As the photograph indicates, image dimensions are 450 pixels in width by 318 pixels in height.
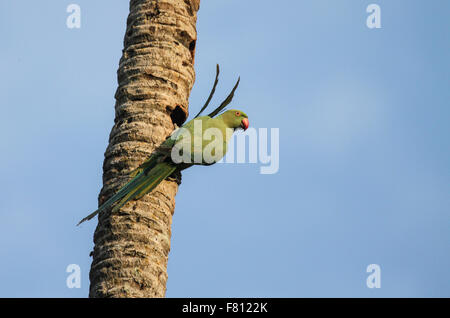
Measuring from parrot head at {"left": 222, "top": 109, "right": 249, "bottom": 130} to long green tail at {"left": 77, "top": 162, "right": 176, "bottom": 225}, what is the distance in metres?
1.23

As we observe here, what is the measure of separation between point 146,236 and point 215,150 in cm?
111

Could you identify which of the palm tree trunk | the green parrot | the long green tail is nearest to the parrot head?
the green parrot

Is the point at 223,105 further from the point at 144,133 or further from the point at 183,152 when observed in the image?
the point at 144,133

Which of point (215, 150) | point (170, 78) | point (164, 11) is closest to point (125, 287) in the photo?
point (215, 150)

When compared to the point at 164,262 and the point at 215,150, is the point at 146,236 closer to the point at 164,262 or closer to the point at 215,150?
the point at 164,262

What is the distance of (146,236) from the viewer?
14.7ft

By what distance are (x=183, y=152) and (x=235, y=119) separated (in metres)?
1.00

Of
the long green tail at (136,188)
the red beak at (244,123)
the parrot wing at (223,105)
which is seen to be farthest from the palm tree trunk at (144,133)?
the red beak at (244,123)

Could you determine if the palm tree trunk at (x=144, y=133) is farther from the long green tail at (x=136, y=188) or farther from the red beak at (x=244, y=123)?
the red beak at (x=244, y=123)

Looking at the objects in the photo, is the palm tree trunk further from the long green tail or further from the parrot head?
the parrot head

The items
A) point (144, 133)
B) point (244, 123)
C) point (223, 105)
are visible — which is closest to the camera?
point (144, 133)

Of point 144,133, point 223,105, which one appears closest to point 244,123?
point 223,105

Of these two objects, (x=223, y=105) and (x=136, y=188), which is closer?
(x=136, y=188)

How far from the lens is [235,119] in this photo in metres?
5.83
